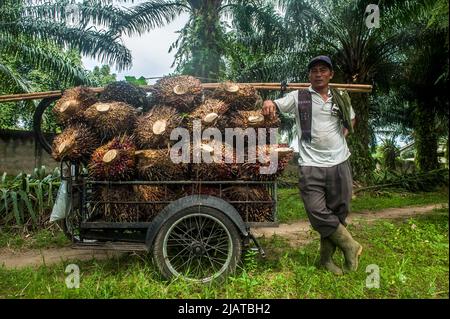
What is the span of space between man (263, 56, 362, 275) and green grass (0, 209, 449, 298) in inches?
13.6

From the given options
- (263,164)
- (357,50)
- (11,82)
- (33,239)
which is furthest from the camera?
(357,50)

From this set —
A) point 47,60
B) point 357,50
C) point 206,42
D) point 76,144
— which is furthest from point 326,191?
point 47,60

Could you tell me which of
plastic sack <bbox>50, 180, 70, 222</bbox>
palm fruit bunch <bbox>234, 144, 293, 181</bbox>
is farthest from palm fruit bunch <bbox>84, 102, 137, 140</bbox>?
palm fruit bunch <bbox>234, 144, 293, 181</bbox>

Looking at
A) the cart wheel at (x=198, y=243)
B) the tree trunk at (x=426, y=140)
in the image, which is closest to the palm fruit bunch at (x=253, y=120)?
the cart wheel at (x=198, y=243)

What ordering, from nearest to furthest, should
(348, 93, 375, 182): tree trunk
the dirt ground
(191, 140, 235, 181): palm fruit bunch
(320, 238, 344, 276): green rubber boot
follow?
(191, 140, 235, 181): palm fruit bunch, (320, 238, 344, 276): green rubber boot, the dirt ground, (348, 93, 375, 182): tree trunk

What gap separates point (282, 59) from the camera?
37.4ft

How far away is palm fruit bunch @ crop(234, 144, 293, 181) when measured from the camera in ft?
11.5

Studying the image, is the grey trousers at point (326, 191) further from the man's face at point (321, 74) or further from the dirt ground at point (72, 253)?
the dirt ground at point (72, 253)

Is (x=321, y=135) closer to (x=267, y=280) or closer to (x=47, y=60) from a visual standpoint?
(x=267, y=280)

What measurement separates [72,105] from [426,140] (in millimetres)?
13646

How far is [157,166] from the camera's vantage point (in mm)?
3471

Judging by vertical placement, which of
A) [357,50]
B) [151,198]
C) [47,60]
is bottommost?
[151,198]

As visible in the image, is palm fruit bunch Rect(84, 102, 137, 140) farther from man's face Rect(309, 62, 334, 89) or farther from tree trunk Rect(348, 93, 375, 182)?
tree trunk Rect(348, 93, 375, 182)

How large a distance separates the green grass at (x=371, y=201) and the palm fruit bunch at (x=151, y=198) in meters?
3.71
